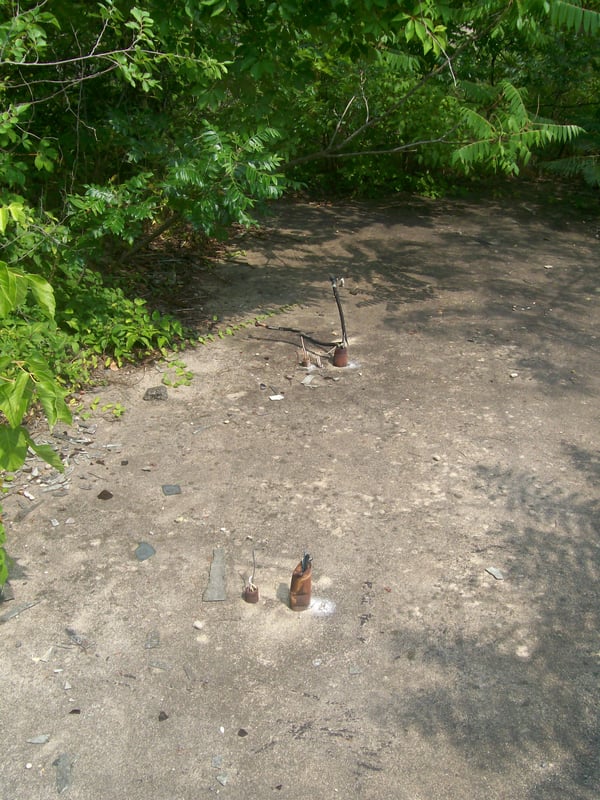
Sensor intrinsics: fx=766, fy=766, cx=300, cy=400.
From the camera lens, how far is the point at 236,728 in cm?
285

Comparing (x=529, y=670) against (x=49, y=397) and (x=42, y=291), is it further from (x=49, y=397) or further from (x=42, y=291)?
(x=42, y=291)

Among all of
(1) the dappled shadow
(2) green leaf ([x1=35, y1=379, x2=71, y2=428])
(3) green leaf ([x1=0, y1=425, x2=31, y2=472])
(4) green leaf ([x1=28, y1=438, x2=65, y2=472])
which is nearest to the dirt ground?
(1) the dappled shadow

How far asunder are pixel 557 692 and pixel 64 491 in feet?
8.73

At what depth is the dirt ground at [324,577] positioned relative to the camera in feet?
9.02

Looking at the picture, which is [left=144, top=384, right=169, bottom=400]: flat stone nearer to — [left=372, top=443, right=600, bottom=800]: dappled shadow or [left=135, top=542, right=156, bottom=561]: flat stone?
[left=135, top=542, right=156, bottom=561]: flat stone

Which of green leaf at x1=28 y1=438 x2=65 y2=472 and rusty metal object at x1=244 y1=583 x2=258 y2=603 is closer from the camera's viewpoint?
green leaf at x1=28 y1=438 x2=65 y2=472

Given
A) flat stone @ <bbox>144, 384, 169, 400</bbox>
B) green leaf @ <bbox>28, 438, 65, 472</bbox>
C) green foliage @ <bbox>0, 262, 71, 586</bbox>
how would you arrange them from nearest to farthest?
green foliage @ <bbox>0, 262, 71, 586</bbox> < green leaf @ <bbox>28, 438, 65, 472</bbox> < flat stone @ <bbox>144, 384, 169, 400</bbox>

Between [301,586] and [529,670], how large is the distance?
0.99 meters

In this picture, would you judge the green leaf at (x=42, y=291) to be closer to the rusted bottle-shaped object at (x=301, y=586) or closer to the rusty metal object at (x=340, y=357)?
the rusted bottle-shaped object at (x=301, y=586)

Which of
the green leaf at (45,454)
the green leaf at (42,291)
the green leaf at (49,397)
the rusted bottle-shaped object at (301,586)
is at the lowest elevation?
the rusted bottle-shaped object at (301,586)

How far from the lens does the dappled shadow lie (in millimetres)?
2758

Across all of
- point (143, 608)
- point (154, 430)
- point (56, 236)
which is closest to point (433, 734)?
point (143, 608)

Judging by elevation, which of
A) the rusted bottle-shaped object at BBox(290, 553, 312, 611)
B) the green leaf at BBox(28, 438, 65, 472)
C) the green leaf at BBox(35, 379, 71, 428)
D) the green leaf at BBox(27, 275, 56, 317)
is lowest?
the rusted bottle-shaped object at BBox(290, 553, 312, 611)

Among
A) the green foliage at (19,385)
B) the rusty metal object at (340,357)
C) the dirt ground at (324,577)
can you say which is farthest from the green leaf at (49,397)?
the rusty metal object at (340,357)
